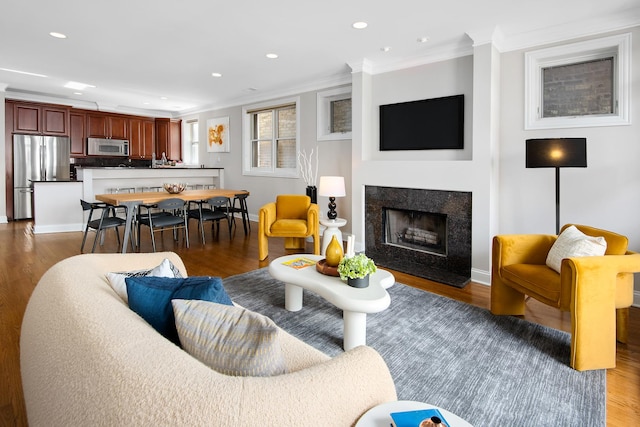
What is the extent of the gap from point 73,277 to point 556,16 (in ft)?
14.2

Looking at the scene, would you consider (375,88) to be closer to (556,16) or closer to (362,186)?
(362,186)

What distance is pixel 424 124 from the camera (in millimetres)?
4660

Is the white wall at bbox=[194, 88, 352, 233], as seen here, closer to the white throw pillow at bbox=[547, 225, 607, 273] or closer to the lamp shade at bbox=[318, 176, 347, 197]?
the lamp shade at bbox=[318, 176, 347, 197]

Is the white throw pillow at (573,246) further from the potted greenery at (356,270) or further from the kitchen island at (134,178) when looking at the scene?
the kitchen island at (134,178)

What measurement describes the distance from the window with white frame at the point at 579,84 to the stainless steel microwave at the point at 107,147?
338 inches

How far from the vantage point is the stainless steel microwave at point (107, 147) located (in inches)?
333

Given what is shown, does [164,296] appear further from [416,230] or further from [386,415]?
[416,230]

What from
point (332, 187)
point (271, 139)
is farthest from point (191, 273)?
point (271, 139)

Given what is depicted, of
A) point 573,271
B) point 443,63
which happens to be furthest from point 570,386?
point 443,63

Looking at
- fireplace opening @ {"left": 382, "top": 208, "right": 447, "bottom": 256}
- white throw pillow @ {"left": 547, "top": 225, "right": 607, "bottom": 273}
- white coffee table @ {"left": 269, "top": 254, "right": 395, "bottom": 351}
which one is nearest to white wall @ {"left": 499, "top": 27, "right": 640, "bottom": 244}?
fireplace opening @ {"left": 382, "top": 208, "right": 447, "bottom": 256}

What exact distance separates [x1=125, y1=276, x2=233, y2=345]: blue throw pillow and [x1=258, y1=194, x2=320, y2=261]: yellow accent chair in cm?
326

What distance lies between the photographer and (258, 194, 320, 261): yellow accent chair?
477 cm

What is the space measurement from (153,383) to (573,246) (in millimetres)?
2785

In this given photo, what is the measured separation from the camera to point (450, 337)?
2.66 metres
